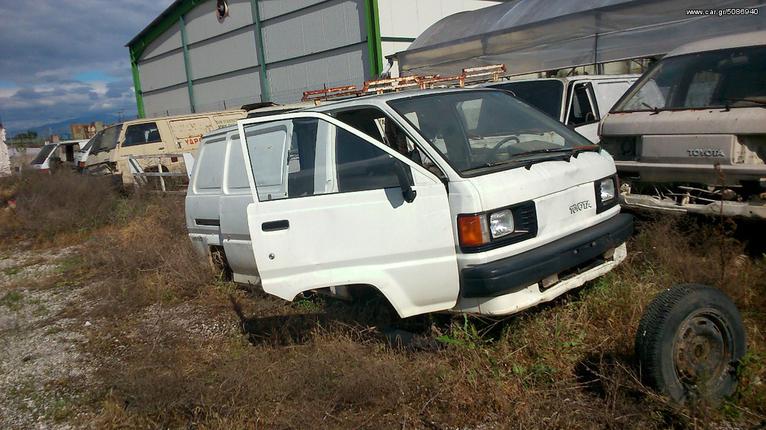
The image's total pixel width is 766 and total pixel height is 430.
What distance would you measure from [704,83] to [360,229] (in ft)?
12.4

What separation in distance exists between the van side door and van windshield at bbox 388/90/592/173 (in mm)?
349

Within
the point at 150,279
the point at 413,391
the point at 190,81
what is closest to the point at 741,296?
the point at 413,391

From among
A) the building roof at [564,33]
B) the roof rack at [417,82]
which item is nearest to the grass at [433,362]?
the roof rack at [417,82]

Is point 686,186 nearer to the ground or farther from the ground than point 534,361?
farther from the ground

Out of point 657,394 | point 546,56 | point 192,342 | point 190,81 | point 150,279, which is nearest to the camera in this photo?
point 657,394

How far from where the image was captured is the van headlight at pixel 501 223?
347cm

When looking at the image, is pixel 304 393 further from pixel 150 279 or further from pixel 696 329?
pixel 150 279

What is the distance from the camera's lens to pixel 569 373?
11.5 ft

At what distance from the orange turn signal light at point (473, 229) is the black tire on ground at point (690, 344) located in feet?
3.21

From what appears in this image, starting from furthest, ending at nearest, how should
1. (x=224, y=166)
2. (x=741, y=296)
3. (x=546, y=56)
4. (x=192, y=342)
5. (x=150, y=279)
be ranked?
1. (x=546, y=56)
2. (x=150, y=279)
3. (x=224, y=166)
4. (x=192, y=342)
5. (x=741, y=296)

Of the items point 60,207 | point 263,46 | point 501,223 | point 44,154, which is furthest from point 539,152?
point 44,154

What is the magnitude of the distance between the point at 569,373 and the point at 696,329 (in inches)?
30.3

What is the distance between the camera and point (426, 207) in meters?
3.52

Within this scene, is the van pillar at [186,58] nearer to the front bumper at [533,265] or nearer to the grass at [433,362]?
the grass at [433,362]
